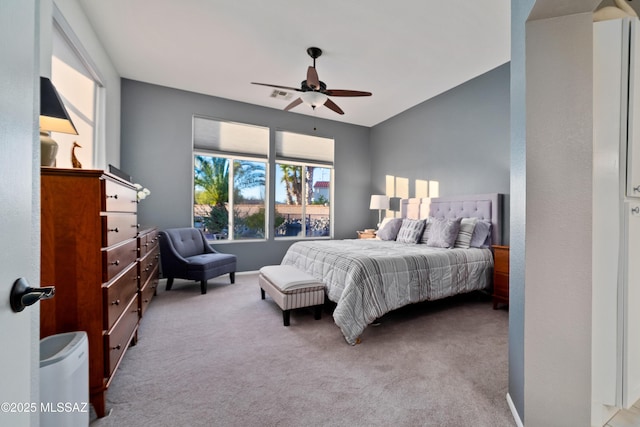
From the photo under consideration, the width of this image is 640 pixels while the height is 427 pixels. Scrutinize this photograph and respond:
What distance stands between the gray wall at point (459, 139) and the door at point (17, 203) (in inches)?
165

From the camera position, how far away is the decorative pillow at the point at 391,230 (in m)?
4.29

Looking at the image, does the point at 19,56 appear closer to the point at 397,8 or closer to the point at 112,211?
the point at 112,211

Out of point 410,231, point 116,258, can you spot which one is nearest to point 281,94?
point 410,231

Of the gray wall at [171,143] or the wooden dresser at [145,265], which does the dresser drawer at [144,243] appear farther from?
the gray wall at [171,143]

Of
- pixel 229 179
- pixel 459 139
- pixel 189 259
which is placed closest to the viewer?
pixel 189 259

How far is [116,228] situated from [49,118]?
0.66m

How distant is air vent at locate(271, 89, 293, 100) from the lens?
427cm

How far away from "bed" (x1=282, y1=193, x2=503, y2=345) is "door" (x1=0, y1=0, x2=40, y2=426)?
6.52 feet

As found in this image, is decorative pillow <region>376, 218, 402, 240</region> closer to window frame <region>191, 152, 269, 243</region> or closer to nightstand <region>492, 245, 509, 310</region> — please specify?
nightstand <region>492, 245, 509, 310</region>

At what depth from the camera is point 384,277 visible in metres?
2.55

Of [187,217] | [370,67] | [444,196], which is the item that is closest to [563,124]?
[370,67]

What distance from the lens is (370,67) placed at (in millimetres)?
3564

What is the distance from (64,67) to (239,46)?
1.68 m

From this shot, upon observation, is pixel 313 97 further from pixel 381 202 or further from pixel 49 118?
pixel 381 202
